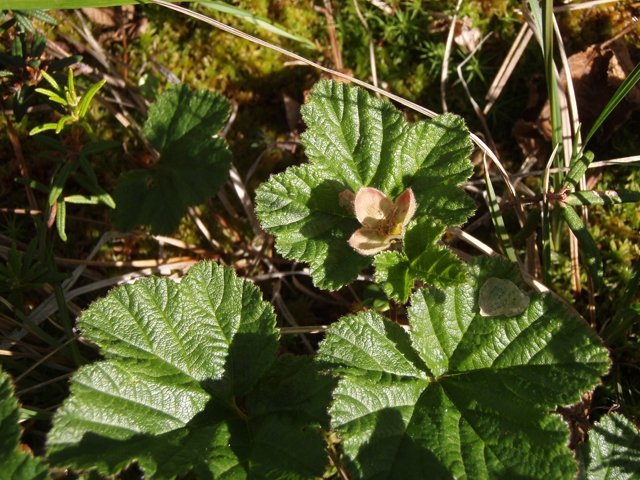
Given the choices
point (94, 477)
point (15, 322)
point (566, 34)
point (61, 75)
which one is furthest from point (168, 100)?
point (566, 34)

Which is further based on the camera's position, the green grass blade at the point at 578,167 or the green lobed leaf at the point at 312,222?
the green grass blade at the point at 578,167

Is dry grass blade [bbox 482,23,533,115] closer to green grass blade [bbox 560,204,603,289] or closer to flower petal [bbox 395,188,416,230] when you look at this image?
green grass blade [bbox 560,204,603,289]

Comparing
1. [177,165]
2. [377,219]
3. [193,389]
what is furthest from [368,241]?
[177,165]

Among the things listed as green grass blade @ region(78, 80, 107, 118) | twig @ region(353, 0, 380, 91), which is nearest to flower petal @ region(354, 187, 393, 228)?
twig @ region(353, 0, 380, 91)

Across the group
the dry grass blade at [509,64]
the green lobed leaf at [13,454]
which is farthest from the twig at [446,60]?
the green lobed leaf at [13,454]

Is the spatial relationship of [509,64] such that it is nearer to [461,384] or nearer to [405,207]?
[405,207]

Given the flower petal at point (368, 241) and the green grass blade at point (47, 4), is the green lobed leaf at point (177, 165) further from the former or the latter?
the flower petal at point (368, 241)
